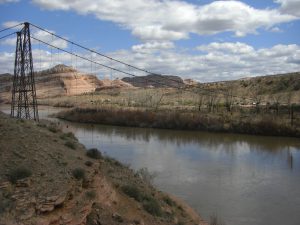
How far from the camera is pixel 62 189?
10.1m

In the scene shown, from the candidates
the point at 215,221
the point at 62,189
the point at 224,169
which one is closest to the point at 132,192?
the point at 215,221

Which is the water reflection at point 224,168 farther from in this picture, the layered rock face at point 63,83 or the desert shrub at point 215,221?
the layered rock face at point 63,83

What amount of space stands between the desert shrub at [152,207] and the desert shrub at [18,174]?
3722mm

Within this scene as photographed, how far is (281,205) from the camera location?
722 inches

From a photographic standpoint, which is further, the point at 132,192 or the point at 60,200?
the point at 132,192

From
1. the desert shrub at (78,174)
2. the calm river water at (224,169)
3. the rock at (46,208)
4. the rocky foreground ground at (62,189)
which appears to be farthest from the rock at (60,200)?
the calm river water at (224,169)

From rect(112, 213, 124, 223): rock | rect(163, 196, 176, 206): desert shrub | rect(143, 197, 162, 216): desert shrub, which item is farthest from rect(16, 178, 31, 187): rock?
rect(163, 196, 176, 206): desert shrub

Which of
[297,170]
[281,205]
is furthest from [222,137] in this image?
[281,205]

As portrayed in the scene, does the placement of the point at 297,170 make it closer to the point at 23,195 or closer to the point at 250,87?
the point at 23,195

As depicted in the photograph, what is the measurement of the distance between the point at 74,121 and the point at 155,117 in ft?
46.9

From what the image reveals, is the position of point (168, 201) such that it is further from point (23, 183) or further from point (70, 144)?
point (23, 183)

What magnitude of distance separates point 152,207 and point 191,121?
119ft

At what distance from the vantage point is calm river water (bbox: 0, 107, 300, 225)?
17.7m

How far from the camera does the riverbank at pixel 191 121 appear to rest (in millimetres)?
43625
